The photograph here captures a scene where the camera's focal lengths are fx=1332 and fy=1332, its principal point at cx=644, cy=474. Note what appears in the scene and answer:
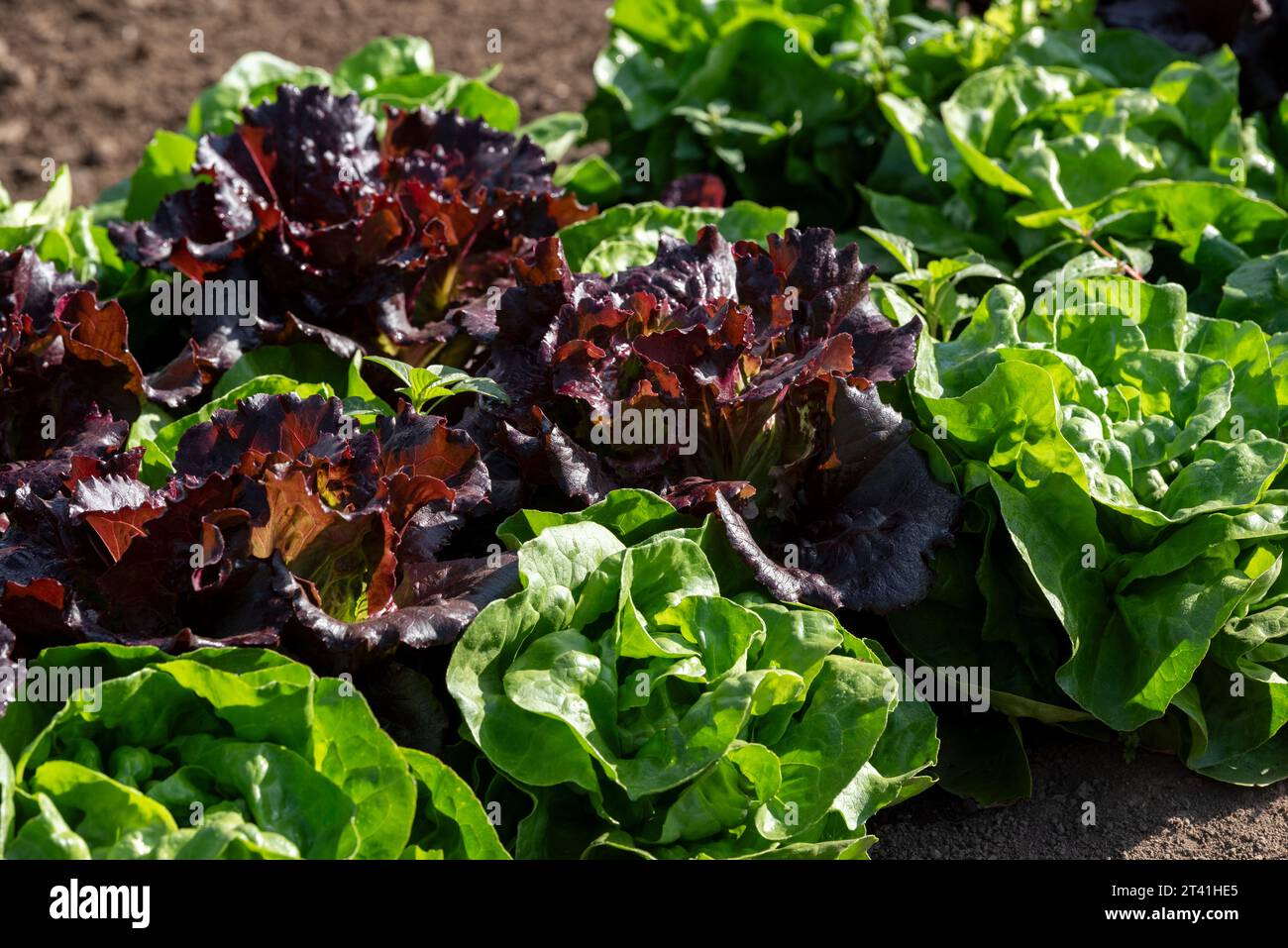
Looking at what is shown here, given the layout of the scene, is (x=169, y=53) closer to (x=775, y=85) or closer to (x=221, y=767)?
(x=775, y=85)

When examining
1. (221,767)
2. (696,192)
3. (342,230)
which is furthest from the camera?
(696,192)

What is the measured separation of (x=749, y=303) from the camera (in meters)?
3.01

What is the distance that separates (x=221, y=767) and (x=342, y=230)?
4.75ft

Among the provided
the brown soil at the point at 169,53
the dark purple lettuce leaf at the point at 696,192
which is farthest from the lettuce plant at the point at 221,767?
the brown soil at the point at 169,53

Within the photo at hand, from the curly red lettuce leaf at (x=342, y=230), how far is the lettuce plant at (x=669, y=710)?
0.84 m

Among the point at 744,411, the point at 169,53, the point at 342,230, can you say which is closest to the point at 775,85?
the point at 342,230

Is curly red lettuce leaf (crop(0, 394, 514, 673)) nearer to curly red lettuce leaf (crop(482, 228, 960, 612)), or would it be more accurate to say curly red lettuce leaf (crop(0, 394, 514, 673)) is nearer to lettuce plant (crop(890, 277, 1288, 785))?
curly red lettuce leaf (crop(482, 228, 960, 612))

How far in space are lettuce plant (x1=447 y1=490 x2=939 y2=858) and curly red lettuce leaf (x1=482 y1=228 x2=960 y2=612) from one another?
0.52 ft

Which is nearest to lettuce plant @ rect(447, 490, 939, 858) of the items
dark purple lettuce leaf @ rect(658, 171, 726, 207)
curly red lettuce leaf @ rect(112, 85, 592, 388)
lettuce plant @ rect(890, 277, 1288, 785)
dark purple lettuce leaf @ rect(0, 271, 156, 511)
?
lettuce plant @ rect(890, 277, 1288, 785)

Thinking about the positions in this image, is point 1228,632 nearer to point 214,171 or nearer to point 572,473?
point 572,473

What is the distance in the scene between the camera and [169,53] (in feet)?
21.9
